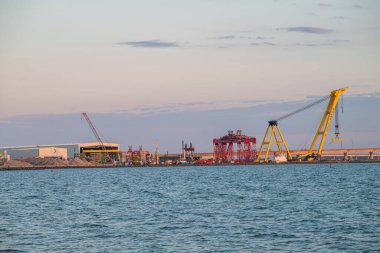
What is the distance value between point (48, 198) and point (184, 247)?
130 feet

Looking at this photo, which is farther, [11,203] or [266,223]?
[11,203]

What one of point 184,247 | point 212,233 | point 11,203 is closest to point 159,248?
point 184,247

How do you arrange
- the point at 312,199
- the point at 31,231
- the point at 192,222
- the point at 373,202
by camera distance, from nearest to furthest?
the point at 31,231 < the point at 192,222 < the point at 373,202 < the point at 312,199

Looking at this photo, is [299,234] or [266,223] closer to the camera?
[299,234]

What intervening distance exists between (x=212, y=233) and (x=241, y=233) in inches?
64.6

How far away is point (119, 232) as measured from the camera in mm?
38969

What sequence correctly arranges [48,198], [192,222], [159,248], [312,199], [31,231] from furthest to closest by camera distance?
[48,198] < [312,199] < [192,222] < [31,231] < [159,248]

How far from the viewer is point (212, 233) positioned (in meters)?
38.0

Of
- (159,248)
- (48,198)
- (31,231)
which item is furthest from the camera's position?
(48,198)

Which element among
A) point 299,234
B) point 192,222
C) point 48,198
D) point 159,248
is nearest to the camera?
point 159,248

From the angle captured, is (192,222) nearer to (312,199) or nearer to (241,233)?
(241,233)

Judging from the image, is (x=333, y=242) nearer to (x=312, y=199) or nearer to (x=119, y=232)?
(x=119, y=232)

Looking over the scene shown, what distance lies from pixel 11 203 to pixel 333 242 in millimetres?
37805

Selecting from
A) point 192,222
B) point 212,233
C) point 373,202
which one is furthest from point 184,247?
point 373,202
